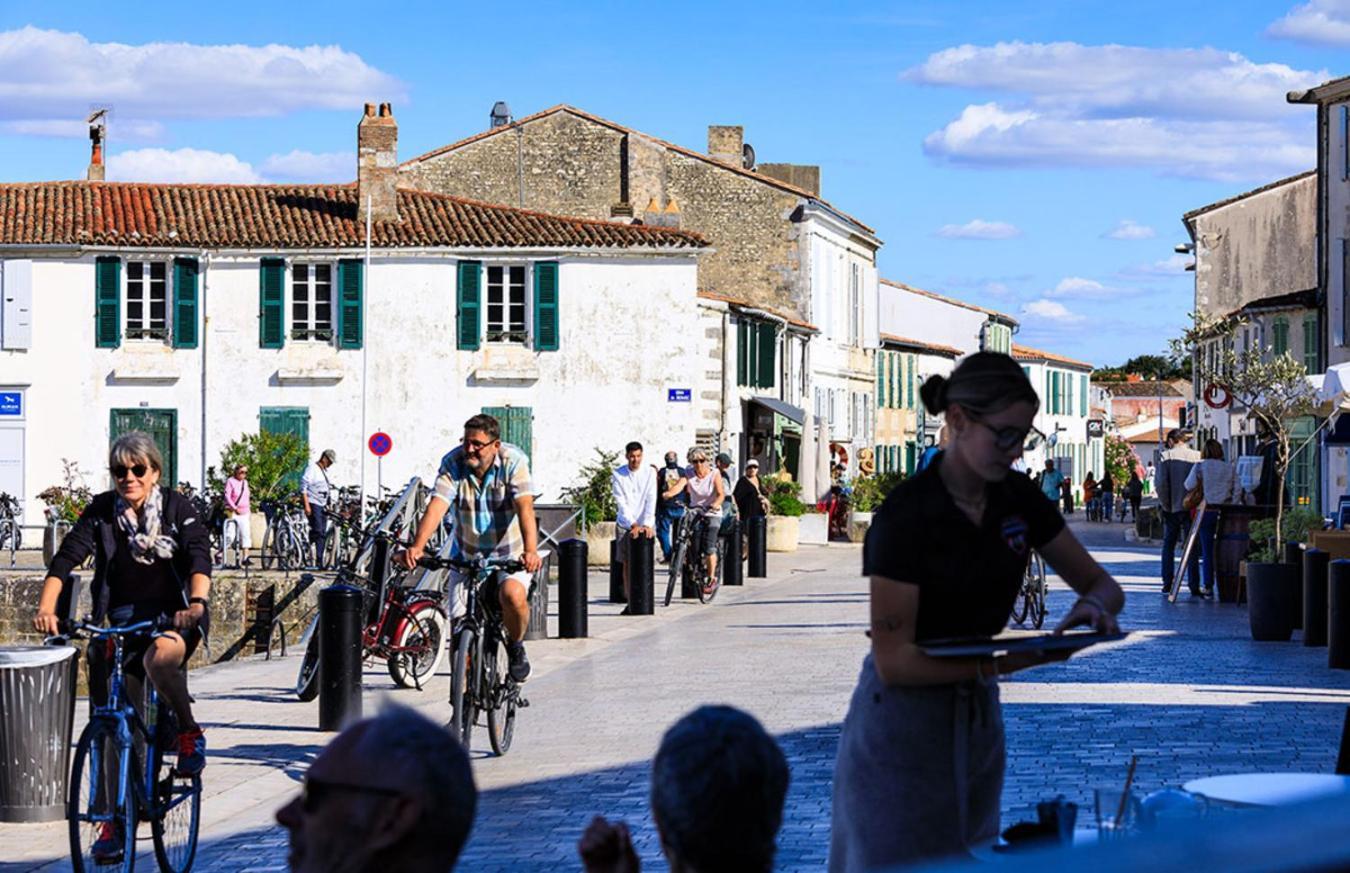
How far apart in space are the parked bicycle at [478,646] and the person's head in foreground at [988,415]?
719 cm

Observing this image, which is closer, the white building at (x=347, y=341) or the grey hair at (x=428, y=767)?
the grey hair at (x=428, y=767)

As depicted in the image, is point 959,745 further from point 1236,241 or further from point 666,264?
point 1236,241

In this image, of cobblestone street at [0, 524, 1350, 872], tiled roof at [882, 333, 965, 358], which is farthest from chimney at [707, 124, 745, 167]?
cobblestone street at [0, 524, 1350, 872]

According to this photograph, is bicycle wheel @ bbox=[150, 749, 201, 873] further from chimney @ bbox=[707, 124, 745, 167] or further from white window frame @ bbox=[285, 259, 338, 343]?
chimney @ bbox=[707, 124, 745, 167]

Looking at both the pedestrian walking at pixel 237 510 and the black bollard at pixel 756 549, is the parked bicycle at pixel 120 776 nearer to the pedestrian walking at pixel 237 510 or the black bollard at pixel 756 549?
the black bollard at pixel 756 549

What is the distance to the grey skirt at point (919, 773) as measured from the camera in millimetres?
4621

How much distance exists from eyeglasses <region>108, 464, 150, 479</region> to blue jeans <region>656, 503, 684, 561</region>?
1859cm

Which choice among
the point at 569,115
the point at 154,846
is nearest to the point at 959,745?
the point at 154,846

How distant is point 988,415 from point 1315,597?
14.3m

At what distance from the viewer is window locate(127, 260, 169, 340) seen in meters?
43.3

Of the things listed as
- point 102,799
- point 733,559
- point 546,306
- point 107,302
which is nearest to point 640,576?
point 733,559

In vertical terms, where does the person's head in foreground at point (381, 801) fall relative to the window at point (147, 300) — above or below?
below

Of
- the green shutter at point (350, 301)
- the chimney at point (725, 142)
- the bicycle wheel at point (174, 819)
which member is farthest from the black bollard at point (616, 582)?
the chimney at point (725, 142)

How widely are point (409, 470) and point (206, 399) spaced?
4043 mm
